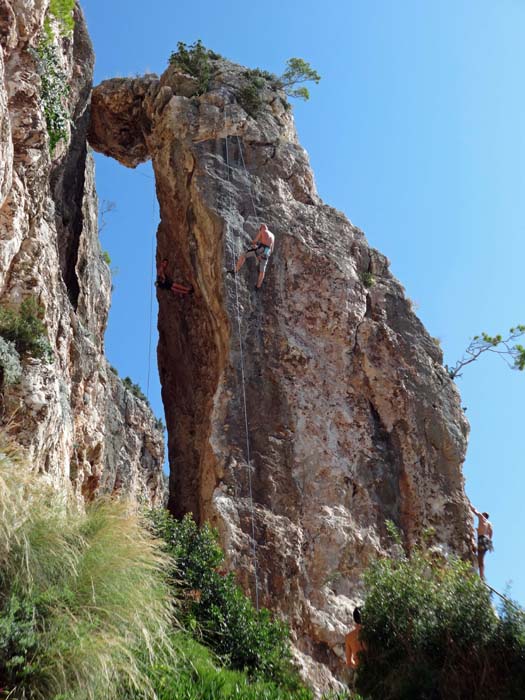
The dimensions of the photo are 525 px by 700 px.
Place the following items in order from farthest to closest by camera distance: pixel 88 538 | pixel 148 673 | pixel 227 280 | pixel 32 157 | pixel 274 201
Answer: pixel 274 201, pixel 227 280, pixel 32 157, pixel 88 538, pixel 148 673

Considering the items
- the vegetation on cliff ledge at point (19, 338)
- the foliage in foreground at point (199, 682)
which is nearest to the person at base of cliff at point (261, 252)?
the vegetation on cliff ledge at point (19, 338)

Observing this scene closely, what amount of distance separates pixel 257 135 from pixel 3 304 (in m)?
9.31

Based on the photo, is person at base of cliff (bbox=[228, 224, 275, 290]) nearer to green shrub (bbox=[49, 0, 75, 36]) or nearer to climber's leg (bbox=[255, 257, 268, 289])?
climber's leg (bbox=[255, 257, 268, 289])

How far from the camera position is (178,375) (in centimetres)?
1936

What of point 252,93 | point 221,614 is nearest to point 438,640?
point 221,614

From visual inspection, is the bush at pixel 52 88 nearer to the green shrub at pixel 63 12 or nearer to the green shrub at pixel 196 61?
the green shrub at pixel 63 12

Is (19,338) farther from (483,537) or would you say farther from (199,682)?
(483,537)

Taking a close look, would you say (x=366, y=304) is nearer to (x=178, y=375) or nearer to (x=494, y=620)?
(x=178, y=375)

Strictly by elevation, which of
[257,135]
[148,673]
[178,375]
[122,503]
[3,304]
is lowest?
[148,673]

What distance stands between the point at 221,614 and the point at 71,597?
3.18m

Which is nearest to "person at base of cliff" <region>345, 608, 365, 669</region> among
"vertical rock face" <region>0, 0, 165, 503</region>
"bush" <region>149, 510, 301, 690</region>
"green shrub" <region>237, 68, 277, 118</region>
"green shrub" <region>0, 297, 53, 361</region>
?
"bush" <region>149, 510, 301, 690</region>

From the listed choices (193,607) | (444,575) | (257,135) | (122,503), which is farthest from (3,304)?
(257,135)

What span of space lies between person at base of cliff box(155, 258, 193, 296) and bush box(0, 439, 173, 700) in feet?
33.2

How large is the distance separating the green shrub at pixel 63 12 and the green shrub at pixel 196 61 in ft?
16.0
